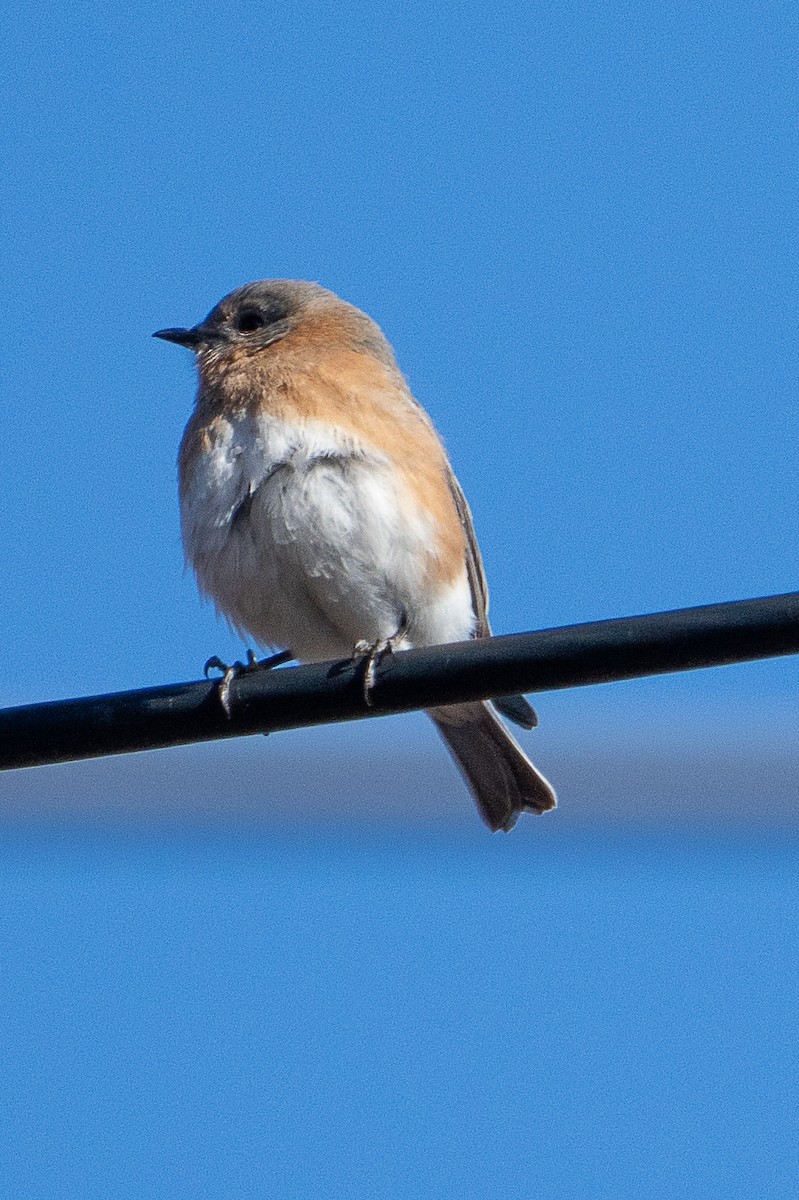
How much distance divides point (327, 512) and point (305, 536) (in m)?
0.12

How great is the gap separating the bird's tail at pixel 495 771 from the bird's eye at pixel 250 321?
1.83 metres

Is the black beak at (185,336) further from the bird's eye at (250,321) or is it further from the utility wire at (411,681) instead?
the utility wire at (411,681)

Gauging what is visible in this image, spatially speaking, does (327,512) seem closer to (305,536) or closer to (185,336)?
(305,536)

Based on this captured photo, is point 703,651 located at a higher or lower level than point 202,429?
lower

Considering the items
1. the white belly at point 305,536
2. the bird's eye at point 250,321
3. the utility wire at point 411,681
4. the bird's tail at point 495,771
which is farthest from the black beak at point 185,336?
the utility wire at point 411,681

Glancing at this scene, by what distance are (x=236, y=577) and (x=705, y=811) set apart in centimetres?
676

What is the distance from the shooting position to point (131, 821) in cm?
1391

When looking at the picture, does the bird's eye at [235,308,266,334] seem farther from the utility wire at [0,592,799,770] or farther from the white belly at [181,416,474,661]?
the utility wire at [0,592,799,770]

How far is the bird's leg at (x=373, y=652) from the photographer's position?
179 inches

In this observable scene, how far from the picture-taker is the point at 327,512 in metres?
6.73

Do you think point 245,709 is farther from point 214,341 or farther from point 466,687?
point 214,341

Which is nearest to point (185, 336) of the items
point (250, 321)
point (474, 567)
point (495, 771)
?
point (250, 321)

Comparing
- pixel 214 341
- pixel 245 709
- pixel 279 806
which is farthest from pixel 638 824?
pixel 245 709

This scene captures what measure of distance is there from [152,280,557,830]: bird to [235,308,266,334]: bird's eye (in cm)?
29
